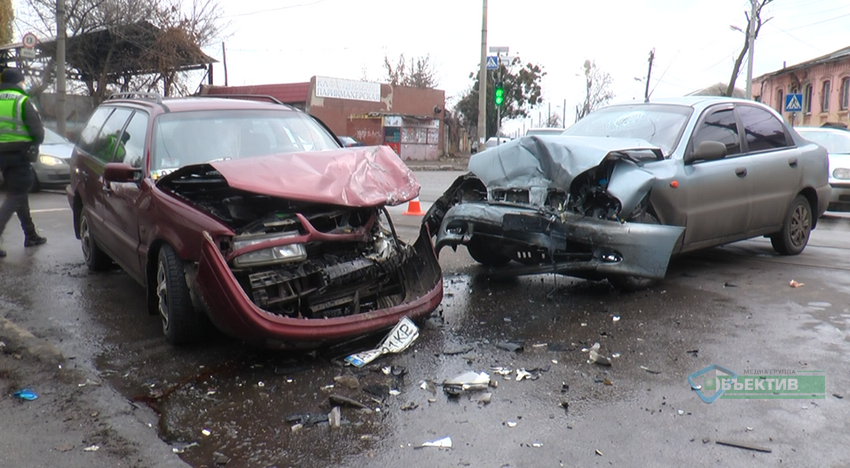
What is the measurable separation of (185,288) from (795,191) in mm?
6100

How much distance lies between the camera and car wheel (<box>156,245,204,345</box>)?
4223 mm

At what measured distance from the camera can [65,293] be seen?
586 cm

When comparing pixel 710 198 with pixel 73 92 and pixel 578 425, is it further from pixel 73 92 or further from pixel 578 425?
pixel 73 92

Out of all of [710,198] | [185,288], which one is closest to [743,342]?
[710,198]

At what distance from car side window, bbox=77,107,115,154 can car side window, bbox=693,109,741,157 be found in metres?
5.50

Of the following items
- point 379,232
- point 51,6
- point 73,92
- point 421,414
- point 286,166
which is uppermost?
point 51,6

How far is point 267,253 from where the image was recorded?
402 cm

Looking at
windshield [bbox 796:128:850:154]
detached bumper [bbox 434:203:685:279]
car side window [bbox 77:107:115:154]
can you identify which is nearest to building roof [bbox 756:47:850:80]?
windshield [bbox 796:128:850:154]

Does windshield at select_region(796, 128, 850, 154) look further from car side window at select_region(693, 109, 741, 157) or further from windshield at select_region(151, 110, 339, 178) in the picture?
windshield at select_region(151, 110, 339, 178)

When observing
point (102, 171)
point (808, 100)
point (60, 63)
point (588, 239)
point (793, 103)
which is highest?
point (808, 100)

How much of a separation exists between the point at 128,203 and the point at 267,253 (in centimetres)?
165

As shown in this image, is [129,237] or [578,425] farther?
[129,237]

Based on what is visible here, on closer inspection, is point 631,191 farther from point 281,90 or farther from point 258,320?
point 281,90

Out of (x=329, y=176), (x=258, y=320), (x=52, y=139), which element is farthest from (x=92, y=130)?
(x=52, y=139)
